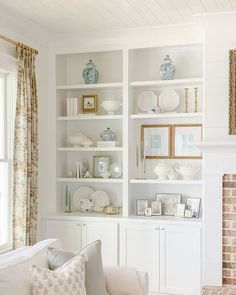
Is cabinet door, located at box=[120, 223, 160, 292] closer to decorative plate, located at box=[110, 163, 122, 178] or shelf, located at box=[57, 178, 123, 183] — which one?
shelf, located at box=[57, 178, 123, 183]

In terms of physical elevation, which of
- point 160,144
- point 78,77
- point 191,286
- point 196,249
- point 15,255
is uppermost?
point 78,77

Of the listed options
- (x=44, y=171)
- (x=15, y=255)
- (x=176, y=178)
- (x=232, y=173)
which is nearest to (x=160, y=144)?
(x=176, y=178)

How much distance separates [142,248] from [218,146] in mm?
1317

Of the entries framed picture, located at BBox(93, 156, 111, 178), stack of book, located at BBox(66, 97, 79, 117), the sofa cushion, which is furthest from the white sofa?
stack of book, located at BBox(66, 97, 79, 117)

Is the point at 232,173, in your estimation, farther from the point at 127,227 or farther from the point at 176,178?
the point at 127,227

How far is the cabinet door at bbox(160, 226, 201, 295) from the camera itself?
4875mm

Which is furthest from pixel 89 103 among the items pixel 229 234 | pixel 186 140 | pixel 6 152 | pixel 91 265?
pixel 91 265

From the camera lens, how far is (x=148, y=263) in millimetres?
5035

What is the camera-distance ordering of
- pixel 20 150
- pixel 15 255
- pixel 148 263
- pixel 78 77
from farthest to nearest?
1. pixel 78 77
2. pixel 148 263
3. pixel 20 150
4. pixel 15 255

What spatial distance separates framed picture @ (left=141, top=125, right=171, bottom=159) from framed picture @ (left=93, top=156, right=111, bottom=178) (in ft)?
1.39

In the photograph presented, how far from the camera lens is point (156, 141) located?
538cm

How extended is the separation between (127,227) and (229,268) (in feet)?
3.57

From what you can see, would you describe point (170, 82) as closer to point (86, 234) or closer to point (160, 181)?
point (160, 181)

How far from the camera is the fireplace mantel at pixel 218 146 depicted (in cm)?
457
